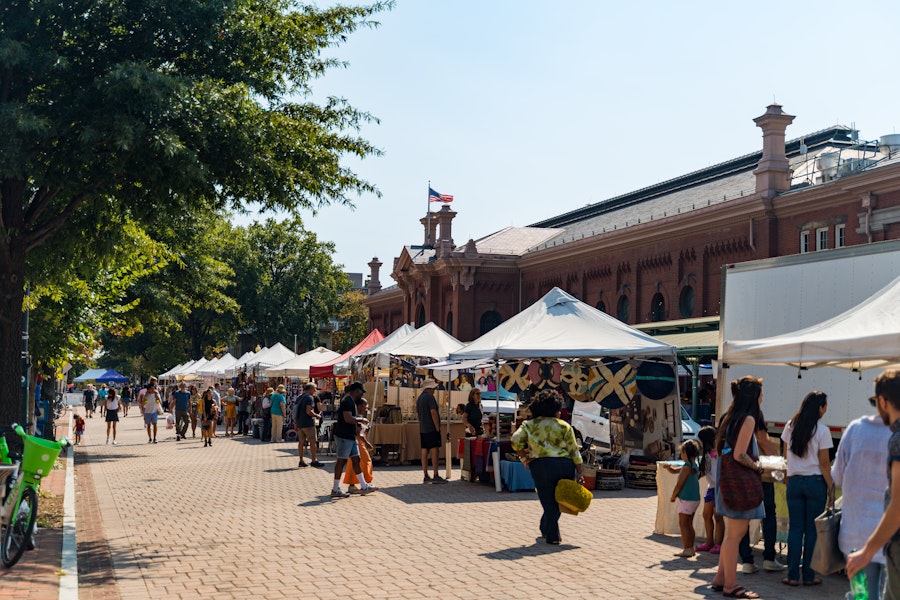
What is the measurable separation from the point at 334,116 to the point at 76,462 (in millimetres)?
12949

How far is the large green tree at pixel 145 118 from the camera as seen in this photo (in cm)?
1222

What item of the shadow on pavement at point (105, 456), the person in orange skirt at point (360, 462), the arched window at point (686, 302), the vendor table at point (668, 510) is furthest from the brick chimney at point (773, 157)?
the vendor table at point (668, 510)

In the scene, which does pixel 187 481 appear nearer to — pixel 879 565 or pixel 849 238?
pixel 879 565

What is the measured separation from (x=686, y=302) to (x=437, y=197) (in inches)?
906

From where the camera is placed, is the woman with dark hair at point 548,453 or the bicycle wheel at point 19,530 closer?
the bicycle wheel at point 19,530

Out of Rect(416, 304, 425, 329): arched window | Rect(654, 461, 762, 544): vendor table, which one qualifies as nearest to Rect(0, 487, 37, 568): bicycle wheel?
Rect(654, 461, 762, 544): vendor table

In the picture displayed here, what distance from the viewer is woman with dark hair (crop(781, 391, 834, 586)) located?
358 inches

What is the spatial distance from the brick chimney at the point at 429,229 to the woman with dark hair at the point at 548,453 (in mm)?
53213

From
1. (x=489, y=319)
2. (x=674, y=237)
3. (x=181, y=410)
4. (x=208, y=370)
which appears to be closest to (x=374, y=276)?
(x=489, y=319)

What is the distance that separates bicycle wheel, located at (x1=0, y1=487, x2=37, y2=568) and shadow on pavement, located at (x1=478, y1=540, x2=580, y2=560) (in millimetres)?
4565

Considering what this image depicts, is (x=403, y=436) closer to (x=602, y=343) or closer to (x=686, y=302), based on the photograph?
(x=602, y=343)

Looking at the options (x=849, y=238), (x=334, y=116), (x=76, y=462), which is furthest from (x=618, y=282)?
(x=334, y=116)

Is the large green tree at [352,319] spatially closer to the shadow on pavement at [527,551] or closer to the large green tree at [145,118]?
the large green tree at [145,118]

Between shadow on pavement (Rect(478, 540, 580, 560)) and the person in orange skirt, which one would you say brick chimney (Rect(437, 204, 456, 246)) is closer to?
the person in orange skirt
